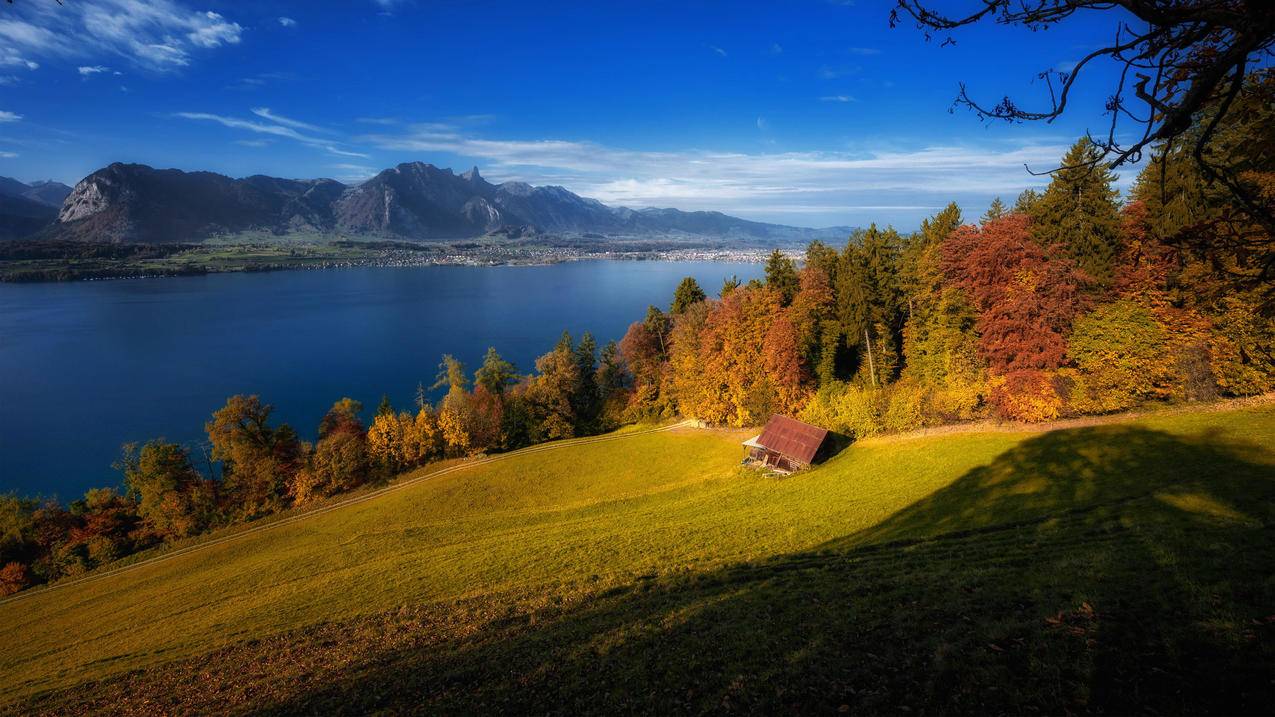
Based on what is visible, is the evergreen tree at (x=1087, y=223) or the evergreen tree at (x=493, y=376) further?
the evergreen tree at (x=493, y=376)

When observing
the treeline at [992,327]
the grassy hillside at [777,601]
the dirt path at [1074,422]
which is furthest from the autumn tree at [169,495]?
the dirt path at [1074,422]

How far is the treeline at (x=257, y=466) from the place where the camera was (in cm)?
3462

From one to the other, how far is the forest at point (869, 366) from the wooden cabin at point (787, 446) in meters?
4.02

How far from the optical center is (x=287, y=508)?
130 ft

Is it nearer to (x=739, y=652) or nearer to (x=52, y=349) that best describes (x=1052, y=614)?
(x=739, y=652)

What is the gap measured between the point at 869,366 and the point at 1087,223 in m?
16.2

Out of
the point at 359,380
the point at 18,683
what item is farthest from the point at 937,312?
the point at 359,380

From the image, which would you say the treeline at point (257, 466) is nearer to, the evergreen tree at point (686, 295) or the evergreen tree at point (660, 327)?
the evergreen tree at point (660, 327)

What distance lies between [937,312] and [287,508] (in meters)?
49.9

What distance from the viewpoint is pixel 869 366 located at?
4209 centimetres

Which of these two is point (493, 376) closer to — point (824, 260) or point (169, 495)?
point (169, 495)

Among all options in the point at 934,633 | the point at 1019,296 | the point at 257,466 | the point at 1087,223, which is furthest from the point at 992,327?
the point at 257,466

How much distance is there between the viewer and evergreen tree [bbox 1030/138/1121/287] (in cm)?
3206

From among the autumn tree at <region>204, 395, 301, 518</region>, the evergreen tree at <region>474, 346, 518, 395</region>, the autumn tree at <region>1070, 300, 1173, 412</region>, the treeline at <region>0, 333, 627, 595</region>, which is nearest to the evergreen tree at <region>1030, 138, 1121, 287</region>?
the autumn tree at <region>1070, 300, 1173, 412</region>
